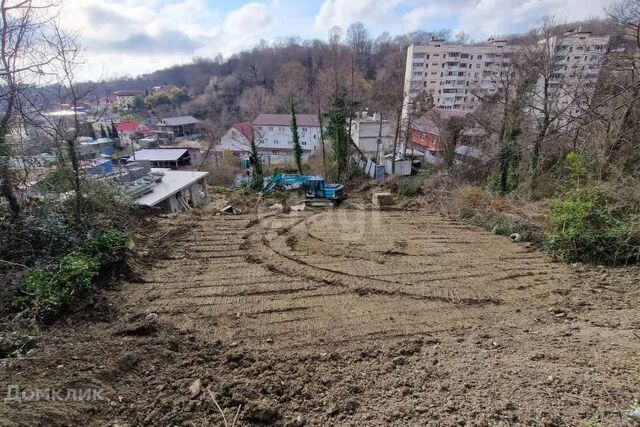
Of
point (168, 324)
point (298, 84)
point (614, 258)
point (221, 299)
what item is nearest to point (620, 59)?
point (614, 258)

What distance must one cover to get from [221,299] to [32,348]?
8.00ft

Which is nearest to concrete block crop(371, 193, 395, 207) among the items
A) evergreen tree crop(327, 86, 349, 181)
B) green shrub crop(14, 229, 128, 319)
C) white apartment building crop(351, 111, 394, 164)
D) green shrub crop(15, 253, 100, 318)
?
evergreen tree crop(327, 86, 349, 181)

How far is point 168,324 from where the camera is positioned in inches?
177

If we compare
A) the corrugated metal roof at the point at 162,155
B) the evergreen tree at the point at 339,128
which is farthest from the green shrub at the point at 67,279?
the corrugated metal roof at the point at 162,155

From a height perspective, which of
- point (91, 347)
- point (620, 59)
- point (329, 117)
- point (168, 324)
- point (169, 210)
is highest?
point (620, 59)

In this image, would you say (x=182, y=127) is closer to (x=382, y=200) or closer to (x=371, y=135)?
(x=371, y=135)

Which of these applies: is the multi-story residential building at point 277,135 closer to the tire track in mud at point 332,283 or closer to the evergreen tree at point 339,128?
the evergreen tree at point 339,128

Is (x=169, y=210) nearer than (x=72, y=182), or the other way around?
(x=72, y=182)

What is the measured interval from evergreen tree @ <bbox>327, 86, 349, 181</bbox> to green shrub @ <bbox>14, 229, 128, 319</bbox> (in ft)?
56.9

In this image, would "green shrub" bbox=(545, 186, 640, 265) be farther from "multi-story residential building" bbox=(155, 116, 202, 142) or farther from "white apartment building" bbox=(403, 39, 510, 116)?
"multi-story residential building" bbox=(155, 116, 202, 142)

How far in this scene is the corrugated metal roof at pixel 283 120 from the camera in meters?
36.8

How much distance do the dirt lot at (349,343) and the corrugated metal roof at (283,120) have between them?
3127 centimetres

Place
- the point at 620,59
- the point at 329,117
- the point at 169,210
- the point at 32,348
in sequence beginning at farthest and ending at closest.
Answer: the point at 329,117 → the point at 169,210 → the point at 620,59 → the point at 32,348

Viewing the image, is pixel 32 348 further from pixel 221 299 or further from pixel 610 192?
pixel 610 192
